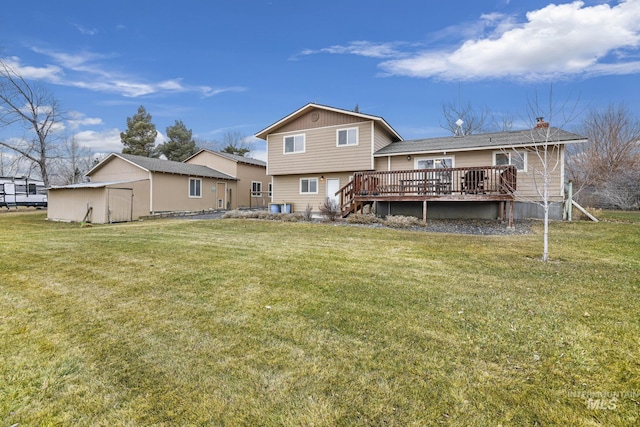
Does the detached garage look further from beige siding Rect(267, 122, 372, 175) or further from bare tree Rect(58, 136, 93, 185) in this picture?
bare tree Rect(58, 136, 93, 185)

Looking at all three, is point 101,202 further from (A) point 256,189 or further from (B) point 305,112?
(A) point 256,189

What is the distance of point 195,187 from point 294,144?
850 centimetres

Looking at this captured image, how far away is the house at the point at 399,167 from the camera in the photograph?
38.4ft

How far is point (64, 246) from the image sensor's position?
7.38m

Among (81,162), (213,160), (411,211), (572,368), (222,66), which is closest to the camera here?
(572,368)

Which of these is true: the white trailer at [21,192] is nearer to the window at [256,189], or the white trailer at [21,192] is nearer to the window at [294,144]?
the window at [256,189]

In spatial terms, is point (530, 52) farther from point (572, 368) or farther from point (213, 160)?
point (213, 160)

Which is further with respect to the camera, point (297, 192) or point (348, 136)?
point (297, 192)

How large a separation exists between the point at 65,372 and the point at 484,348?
3467 mm

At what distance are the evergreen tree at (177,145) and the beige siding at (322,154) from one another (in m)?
24.8

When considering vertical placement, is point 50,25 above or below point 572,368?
above

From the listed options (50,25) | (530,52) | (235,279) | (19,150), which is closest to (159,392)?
(235,279)

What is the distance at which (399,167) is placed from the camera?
51.3ft

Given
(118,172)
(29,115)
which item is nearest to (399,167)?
(118,172)
